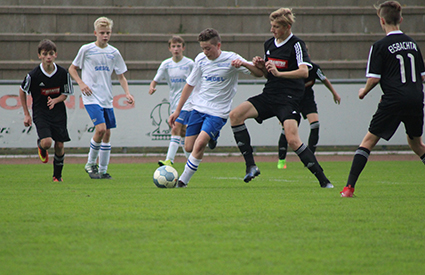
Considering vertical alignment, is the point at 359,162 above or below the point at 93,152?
above

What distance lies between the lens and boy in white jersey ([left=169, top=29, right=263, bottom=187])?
269 inches

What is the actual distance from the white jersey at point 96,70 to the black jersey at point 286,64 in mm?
3061

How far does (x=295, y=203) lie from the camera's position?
Result: 5242mm

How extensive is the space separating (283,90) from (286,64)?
31 cm

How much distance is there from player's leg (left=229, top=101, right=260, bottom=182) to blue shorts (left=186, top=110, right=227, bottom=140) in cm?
20

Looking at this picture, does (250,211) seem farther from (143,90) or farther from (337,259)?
(143,90)

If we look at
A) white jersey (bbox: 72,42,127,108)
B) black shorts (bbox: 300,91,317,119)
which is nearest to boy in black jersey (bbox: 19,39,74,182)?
white jersey (bbox: 72,42,127,108)

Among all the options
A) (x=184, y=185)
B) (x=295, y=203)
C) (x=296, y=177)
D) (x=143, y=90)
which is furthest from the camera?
(x=143, y=90)

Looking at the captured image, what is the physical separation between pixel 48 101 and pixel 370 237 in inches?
217

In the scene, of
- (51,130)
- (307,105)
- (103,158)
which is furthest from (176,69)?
(51,130)

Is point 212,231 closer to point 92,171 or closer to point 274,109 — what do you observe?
point 274,109

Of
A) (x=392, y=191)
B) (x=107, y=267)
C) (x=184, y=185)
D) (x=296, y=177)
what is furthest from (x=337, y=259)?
(x=296, y=177)

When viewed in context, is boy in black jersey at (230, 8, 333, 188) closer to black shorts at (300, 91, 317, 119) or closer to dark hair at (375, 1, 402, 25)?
dark hair at (375, 1, 402, 25)

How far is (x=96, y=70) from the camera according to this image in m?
8.81
